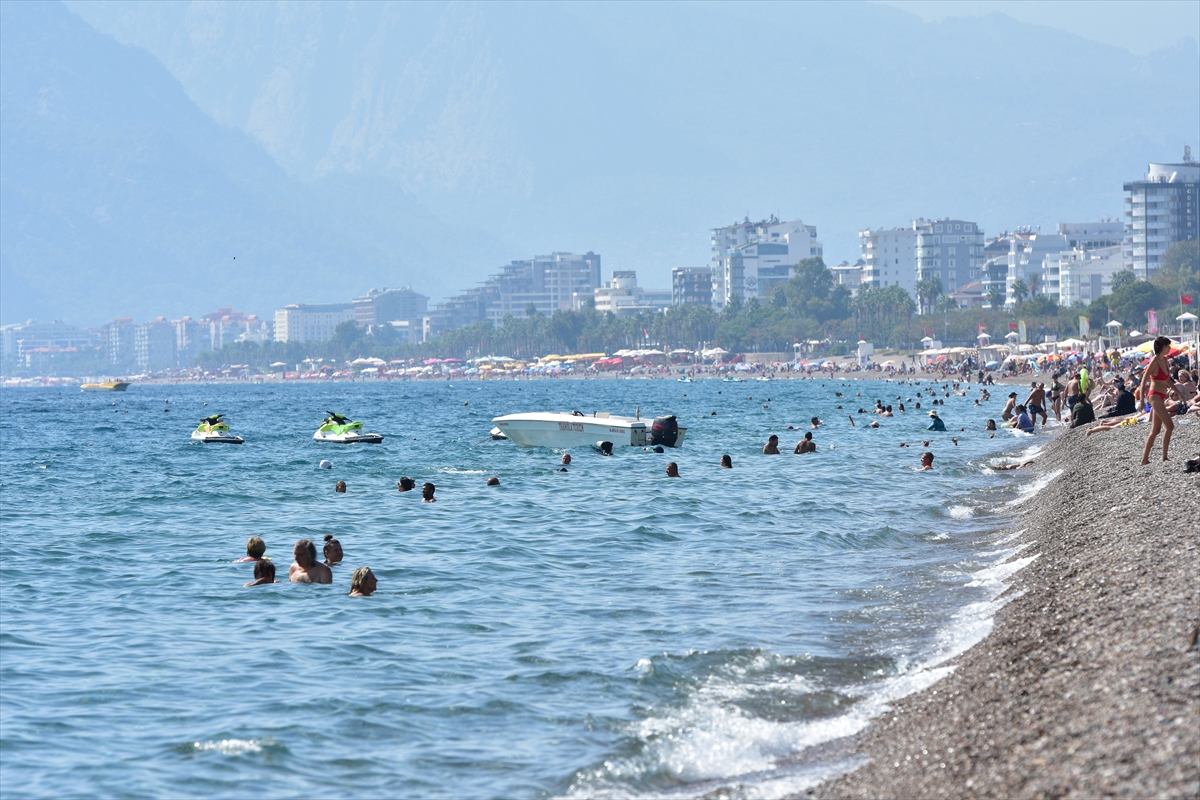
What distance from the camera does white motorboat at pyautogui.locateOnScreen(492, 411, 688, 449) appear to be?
4741 centimetres

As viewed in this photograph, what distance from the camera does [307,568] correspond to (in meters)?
20.8

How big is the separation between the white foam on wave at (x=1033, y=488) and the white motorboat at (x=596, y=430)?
15971mm

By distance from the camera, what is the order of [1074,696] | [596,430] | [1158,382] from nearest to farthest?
1. [1074,696]
2. [1158,382]
3. [596,430]

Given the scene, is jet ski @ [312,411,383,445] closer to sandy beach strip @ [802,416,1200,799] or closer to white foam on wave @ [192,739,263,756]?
sandy beach strip @ [802,416,1200,799]

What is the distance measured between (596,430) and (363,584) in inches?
1100

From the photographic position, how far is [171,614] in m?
18.8

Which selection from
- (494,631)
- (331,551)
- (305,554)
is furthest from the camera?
(331,551)

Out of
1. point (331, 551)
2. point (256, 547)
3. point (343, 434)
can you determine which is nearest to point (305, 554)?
point (256, 547)

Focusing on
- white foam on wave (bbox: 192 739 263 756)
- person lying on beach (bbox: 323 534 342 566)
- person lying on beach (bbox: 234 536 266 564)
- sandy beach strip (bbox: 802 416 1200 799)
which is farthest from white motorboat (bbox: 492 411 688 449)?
white foam on wave (bbox: 192 739 263 756)

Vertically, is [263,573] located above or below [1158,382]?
below

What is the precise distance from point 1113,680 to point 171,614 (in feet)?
43.3

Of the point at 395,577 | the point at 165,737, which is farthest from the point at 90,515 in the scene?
the point at 165,737

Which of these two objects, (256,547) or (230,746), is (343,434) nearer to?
(256,547)

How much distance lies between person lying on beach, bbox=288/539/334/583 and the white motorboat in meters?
26.5
